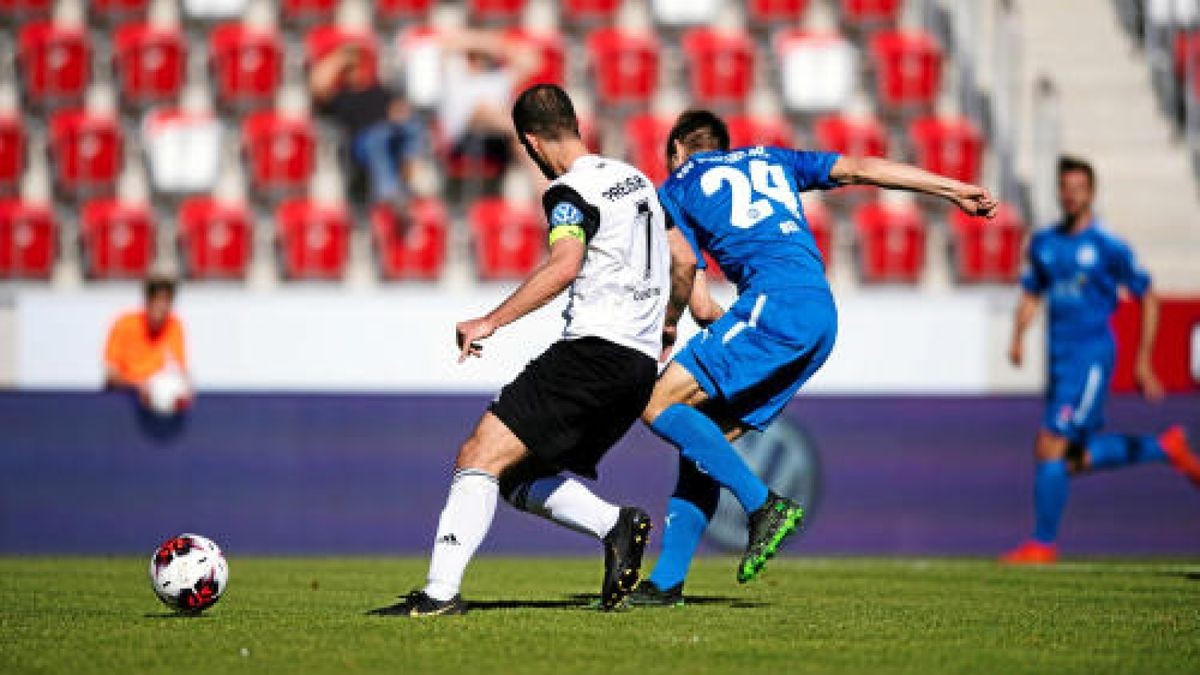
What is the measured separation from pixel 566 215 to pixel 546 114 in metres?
0.45

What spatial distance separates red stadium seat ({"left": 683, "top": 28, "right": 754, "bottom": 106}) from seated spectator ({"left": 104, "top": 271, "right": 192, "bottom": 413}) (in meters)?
5.52

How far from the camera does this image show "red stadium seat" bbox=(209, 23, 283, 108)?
59.3 feet

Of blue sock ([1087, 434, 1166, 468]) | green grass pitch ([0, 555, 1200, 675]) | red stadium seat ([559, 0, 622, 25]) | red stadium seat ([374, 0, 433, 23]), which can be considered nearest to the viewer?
green grass pitch ([0, 555, 1200, 675])

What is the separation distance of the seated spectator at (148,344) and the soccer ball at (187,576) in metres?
6.33

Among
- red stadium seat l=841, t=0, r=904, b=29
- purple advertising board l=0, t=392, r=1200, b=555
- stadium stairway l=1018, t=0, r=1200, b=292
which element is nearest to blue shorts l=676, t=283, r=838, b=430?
purple advertising board l=0, t=392, r=1200, b=555

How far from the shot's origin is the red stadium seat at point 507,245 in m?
16.8

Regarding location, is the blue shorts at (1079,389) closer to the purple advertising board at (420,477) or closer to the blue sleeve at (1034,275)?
the blue sleeve at (1034,275)

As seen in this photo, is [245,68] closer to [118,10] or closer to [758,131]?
[118,10]

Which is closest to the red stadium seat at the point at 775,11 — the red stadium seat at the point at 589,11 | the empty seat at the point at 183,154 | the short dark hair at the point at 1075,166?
the red stadium seat at the point at 589,11

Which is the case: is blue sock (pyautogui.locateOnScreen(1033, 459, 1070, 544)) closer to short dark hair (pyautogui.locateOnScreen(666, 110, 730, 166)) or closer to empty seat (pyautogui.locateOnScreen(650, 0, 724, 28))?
short dark hair (pyautogui.locateOnScreen(666, 110, 730, 166))

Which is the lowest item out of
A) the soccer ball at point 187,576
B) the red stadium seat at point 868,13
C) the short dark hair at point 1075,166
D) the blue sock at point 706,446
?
the soccer ball at point 187,576

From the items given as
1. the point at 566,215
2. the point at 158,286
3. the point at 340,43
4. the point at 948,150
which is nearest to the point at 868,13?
the point at 948,150

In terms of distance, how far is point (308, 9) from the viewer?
1892 centimetres

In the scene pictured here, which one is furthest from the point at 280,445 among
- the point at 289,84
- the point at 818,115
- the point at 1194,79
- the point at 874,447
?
the point at 1194,79
